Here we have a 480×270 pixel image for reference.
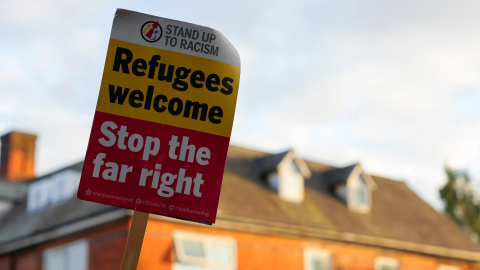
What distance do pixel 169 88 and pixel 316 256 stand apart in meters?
23.5

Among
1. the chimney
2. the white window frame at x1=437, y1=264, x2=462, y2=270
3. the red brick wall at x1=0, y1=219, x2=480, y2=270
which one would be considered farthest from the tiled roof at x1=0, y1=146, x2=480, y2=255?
the chimney

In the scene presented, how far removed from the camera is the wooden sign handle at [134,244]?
4273 millimetres

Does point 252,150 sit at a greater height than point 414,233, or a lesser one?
greater

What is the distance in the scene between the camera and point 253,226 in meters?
25.5

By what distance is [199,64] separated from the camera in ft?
15.0

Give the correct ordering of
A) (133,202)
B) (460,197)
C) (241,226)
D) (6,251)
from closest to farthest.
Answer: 1. (133,202)
2. (241,226)
3. (6,251)
4. (460,197)

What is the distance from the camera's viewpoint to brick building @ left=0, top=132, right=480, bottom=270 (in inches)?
949

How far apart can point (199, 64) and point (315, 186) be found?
2674 cm

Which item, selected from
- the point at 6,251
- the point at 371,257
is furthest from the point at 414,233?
the point at 6,251

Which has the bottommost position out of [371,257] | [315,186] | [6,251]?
[6,251]

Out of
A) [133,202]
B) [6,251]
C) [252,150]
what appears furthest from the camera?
[252,150]

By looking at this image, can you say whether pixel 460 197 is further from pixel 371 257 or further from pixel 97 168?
→ pixel 97 168

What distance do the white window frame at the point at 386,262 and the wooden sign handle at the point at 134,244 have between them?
25344mm

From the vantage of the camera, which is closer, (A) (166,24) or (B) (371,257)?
(A) (166,24)
